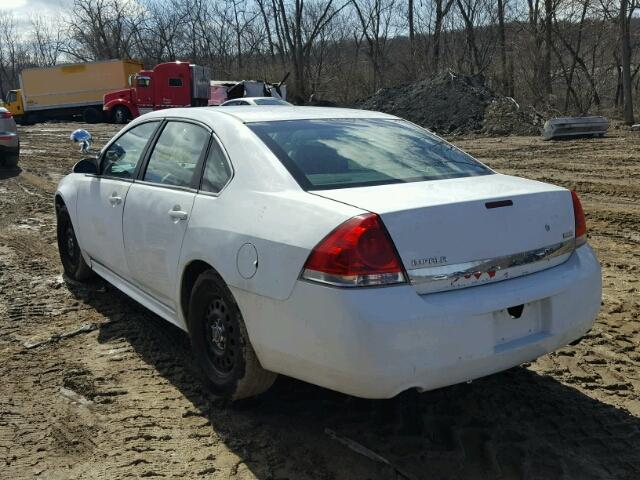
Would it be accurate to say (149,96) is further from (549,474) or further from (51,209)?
(549,474)

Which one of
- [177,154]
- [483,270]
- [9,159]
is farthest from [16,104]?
[483,270]

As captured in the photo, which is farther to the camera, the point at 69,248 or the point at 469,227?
the point at 69,248

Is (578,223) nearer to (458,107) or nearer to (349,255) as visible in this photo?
(349,255)

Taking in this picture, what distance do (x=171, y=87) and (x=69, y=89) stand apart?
12.3 meters

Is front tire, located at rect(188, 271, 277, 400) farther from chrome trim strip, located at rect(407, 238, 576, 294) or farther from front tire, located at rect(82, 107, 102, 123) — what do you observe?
front tire, located at rect(82, 107, 102, 123)

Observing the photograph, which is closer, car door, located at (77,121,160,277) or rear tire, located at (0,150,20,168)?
car door, located at (77,121,160,277)

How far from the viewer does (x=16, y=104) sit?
38.8 m

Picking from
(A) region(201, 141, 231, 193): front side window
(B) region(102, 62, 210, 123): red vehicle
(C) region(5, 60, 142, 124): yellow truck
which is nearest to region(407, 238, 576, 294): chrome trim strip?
(A) region(201, 141, 231, 193): front side window

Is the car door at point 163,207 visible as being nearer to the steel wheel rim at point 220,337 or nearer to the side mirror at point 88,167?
the steel wheel rim at point 220,337

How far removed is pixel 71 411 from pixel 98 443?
0.42 m

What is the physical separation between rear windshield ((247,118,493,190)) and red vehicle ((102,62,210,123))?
2527 cm

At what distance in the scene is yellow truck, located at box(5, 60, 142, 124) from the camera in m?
36.5

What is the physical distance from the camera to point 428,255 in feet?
8.59

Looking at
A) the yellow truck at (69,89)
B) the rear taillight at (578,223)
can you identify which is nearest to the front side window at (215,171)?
the rear taillight at (578,223)
